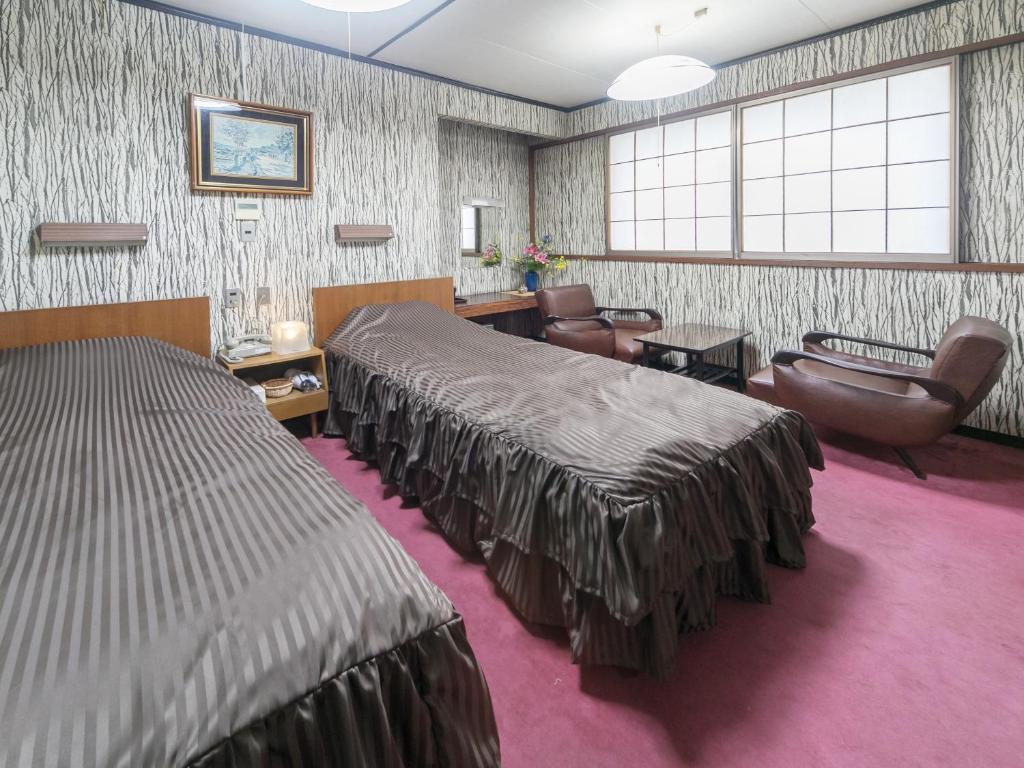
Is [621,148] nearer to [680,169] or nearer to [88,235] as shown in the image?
[680,169]

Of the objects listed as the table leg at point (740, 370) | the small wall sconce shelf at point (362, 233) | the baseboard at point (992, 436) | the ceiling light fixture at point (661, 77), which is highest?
the ceiling light fixture at point (661, 77)

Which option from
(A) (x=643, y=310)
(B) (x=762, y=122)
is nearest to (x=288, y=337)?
(A) (x=643, y=310)

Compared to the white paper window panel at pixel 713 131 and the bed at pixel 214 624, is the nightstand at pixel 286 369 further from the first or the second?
the white paper window panel at pixel 713 131

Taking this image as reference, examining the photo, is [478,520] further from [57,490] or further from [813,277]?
[813,277]

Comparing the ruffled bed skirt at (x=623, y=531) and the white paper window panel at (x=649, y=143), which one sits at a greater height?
the white paper window panel at (x=649, y=143)

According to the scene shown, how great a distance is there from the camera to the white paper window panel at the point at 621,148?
488 centimetres

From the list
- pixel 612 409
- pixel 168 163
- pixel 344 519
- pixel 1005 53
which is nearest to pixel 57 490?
pixel 344 519

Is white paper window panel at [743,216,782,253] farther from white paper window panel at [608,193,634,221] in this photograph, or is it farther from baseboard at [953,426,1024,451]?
baseboard at [953,426,1024,451]

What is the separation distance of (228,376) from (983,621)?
299 cm

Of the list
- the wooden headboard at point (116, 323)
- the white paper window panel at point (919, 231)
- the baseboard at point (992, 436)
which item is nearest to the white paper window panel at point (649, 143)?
the white paper window panel at point (919, 231)

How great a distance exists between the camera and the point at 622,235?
512 centimetres

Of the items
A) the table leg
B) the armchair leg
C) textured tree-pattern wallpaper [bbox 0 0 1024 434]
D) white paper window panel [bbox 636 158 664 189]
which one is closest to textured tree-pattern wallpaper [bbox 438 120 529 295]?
textured tree-pattern wallpaper [bbox 0 0 1024 434]

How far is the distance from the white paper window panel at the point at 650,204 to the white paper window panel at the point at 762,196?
2.49 feet

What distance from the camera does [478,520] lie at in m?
2.06
